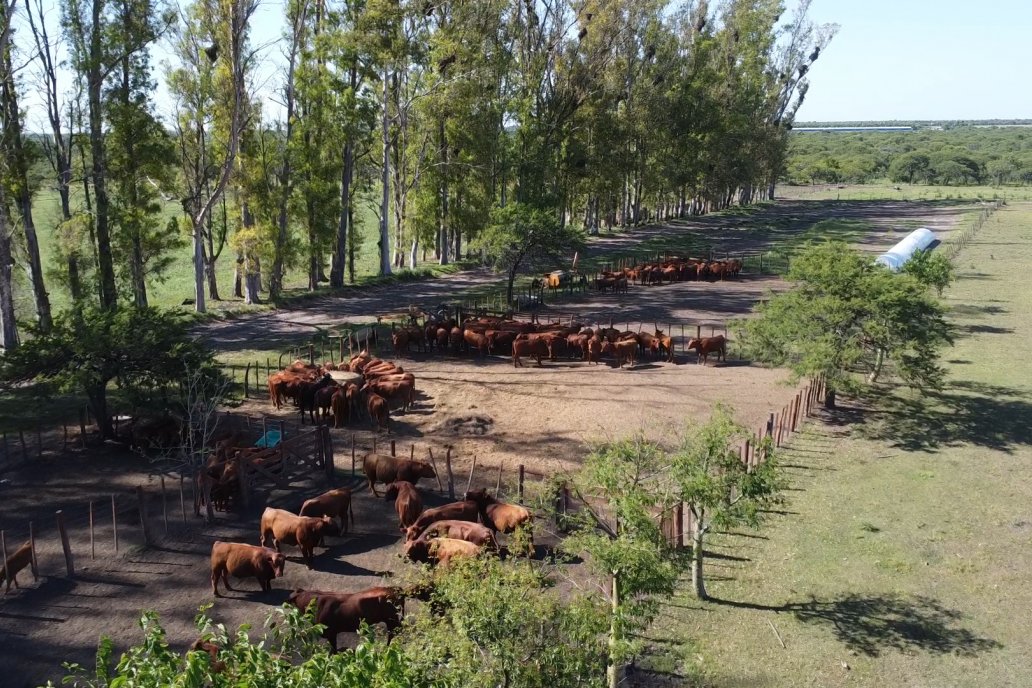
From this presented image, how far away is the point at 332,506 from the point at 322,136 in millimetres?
31915

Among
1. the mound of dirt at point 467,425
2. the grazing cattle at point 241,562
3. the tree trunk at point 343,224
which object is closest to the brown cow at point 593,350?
the mound of dirt at point 467,425

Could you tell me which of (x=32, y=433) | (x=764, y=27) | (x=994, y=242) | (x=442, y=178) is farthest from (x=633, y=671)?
(x=764, y=27)

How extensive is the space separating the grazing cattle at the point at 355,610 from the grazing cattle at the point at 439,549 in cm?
123

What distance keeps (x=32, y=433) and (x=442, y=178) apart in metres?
34.0

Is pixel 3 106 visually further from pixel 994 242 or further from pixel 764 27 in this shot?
pixel 764 27

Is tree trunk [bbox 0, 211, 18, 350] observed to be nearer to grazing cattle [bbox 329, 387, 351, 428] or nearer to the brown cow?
grazing cattle [bbox 329, 387, 351, 428]

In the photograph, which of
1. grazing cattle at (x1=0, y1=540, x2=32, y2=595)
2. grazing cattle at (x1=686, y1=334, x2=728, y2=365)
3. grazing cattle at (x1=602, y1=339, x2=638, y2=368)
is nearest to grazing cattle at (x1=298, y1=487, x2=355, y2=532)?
grazing cattle at (x1=0, y1=540, x2=32, y2=595)

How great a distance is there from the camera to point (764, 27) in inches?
3575

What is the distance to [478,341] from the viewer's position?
3064 centimetres

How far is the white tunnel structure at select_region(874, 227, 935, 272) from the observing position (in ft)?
142

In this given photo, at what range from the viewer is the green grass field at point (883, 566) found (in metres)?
12.1

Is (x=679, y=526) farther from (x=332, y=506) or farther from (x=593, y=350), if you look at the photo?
(x=593, y=350)

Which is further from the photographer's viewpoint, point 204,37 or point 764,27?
point 764,27

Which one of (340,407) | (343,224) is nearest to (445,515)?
(340,407)
